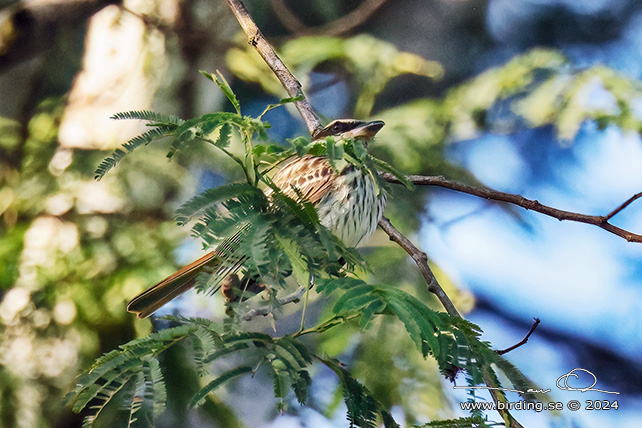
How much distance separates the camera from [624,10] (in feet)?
6.83

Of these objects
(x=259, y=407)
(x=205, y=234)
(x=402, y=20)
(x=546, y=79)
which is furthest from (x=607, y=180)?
(x=205, y=234)

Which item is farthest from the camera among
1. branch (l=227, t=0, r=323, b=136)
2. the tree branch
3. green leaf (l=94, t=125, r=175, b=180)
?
branch (l=227, t=0, r=323, b=136)

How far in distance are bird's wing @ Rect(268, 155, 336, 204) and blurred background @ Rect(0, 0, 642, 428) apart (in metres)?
0.26

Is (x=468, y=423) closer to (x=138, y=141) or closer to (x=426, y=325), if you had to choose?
(x=426, y=325)

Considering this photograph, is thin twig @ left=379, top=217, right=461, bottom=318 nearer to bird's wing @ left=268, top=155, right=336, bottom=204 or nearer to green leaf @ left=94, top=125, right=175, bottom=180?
bird's wing @ left=268, top=155, right=336, bottom=204

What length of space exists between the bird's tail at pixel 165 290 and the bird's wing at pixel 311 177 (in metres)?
0.33

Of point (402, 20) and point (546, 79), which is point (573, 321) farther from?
point (402, 20)

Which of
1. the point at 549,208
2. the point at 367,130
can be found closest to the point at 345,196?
the point at 367,130

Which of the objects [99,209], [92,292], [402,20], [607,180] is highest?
[402,20]

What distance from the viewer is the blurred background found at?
1.96 meters

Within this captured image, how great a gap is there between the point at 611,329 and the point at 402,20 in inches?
47.7

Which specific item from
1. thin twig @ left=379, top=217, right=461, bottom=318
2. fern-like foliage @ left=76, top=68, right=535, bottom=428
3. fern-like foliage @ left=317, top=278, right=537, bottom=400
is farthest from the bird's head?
fern-like foliage @ left=317, top=278, right=537, bottom=400

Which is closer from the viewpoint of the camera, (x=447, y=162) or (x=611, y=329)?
(x=611, y=329)

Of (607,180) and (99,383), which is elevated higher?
(99,383)
